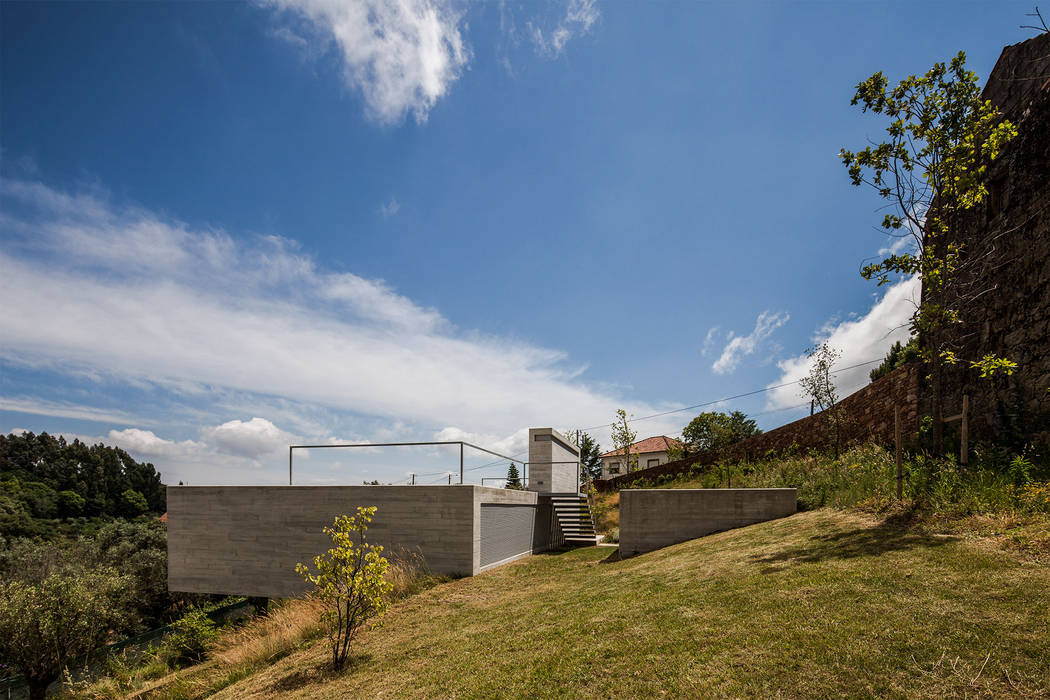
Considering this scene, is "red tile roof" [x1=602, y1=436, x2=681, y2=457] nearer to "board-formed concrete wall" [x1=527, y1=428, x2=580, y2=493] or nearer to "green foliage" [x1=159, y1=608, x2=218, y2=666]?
"board-formed concrete wall" [x1=527, y1=428, x2=580, y2=493]

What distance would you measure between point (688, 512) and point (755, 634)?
777 cm

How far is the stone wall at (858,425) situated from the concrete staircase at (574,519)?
21.9 ft

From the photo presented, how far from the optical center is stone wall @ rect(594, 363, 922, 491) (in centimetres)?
1422

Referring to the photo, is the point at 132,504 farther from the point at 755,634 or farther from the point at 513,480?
the point at 755,634

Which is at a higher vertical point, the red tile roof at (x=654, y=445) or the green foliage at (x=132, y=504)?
the red tile roof at (x=654, y=445)

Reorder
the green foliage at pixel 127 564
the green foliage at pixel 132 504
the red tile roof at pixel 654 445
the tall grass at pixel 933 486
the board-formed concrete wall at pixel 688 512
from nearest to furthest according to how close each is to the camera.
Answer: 1. the tall grass at pixel 933 486
2. the board-formed concrete wall at pixel 688 512
3. the green foliage at pixel 127 564
4. the red tile roof at pixel 654 445
5. the green foliage at pixel 132 504

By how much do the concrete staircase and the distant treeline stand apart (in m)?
46.9

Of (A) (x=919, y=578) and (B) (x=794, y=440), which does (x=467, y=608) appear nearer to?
(A) (x=919, y=578)

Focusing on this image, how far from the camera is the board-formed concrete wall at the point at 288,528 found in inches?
430

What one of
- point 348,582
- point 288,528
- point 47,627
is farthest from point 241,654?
point 47,627

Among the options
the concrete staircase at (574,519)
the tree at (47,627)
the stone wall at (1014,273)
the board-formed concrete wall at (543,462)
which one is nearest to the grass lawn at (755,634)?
the stone wall at (1014,273)

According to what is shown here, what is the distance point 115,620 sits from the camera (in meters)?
18.2

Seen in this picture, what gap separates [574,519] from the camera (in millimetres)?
16406

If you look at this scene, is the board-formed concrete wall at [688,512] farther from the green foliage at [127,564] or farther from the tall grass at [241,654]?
the green foliage at [127,564]
